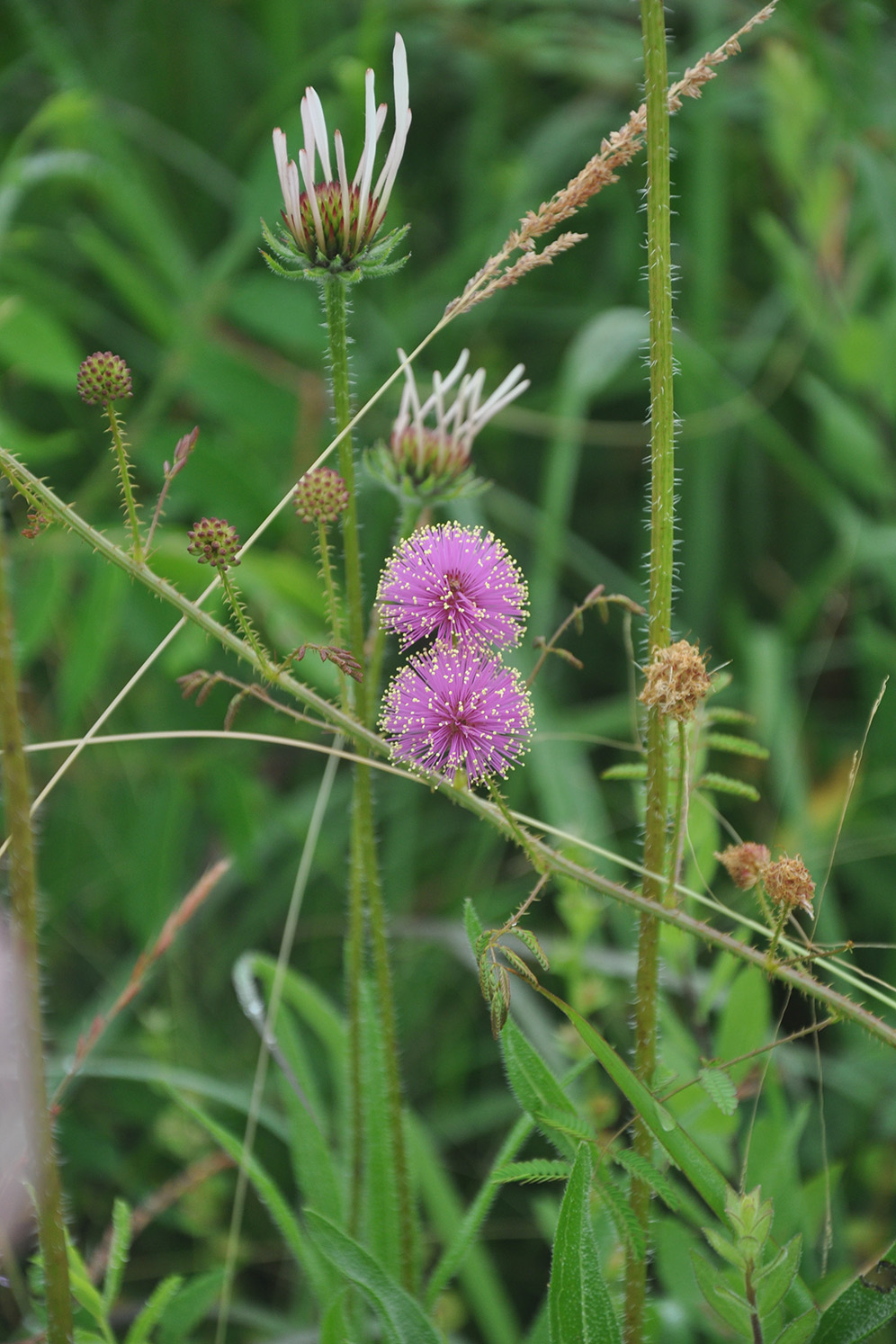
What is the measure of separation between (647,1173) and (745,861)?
0.20m

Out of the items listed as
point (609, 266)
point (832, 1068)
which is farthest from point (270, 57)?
point (832, 1068)

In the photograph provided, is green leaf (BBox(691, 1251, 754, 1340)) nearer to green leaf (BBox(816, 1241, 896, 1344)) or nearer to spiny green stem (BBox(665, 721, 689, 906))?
green leaf (BBox(816, 1241, 896, 1344))

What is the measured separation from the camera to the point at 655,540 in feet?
2.31

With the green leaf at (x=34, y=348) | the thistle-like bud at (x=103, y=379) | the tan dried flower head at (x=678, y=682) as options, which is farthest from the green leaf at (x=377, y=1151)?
the green leaf at (x=34, y=348)

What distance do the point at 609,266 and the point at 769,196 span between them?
0.49 meters

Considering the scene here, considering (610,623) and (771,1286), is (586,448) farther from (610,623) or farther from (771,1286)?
(771,1286)

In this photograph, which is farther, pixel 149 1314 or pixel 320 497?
pixel 149 1314

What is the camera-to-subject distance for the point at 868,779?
1.85 metres

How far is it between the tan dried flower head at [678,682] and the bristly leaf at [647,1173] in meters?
0.28

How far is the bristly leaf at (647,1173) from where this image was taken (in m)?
0.68

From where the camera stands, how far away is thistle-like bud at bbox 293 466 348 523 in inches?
24.8

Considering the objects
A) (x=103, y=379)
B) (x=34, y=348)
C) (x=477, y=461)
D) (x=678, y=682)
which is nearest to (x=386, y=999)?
(x=678, y=682)

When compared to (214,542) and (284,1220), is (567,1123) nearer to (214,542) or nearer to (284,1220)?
(284,1220)

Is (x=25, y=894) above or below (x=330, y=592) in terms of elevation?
below
